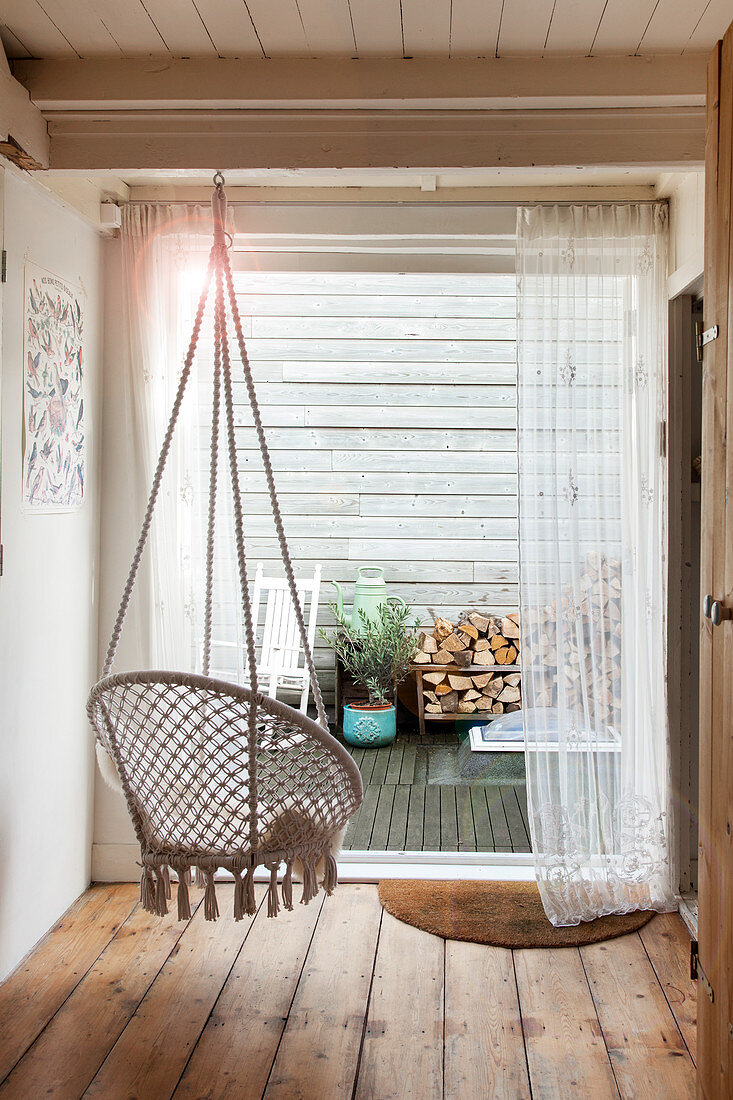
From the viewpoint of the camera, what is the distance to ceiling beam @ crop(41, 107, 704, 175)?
7.44ft

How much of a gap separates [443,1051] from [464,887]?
38.0 inches

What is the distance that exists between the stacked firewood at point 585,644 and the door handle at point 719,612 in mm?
1070

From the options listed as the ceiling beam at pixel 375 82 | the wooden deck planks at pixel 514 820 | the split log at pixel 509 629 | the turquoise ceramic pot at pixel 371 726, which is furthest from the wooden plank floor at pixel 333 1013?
the ceiling beam at pixel 375 82

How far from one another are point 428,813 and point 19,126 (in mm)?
2871

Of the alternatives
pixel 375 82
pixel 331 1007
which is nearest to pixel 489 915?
pixel 331 1007

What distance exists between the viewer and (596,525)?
2.93m

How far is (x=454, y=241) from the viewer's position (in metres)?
3.06

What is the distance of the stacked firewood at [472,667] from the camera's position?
454cm

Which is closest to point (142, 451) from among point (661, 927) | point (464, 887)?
point (464, 887)

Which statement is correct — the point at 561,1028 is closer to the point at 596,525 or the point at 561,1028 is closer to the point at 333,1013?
the point at 333,1013

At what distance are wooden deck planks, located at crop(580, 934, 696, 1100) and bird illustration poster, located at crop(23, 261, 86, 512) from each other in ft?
6.82

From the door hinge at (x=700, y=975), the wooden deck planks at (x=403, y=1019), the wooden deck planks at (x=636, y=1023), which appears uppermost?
the door hinge at (x=700, y=975)

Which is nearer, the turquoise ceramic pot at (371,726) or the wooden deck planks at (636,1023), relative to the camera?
the wooden deck planks at (636,1023)

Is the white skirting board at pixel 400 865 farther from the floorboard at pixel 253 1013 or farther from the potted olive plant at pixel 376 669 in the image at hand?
the potted olive plant at pixel 376 669
